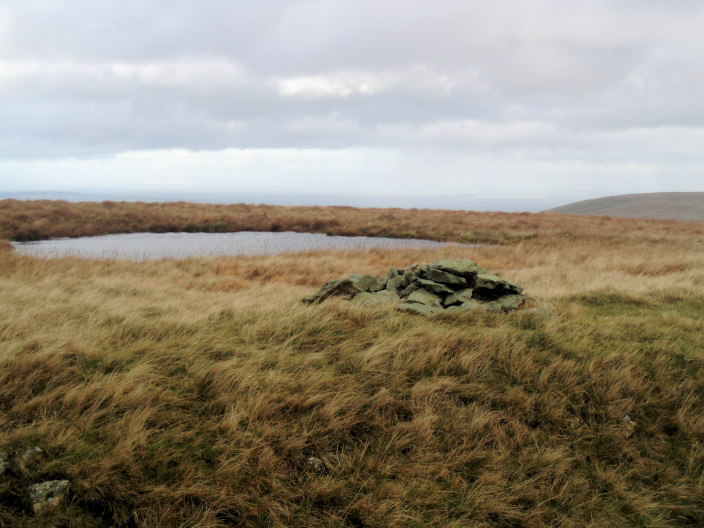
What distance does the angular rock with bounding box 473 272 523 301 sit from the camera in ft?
27.9

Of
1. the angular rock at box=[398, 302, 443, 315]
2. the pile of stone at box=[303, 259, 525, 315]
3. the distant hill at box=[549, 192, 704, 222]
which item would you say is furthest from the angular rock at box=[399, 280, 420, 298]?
the distant hill at box=[549, 192, 704, 222]

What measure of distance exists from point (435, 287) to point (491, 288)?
1339 mm

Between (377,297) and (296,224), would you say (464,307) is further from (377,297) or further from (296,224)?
(296,224)

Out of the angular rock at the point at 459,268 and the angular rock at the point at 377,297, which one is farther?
the angular rock at the point at 459,268

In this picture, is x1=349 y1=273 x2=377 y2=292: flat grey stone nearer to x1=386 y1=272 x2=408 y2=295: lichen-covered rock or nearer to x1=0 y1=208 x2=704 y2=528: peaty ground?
x1=386 y1=272 x2=408 y2=295: lichen-covered rock

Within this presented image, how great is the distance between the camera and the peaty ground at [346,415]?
3.11 metres

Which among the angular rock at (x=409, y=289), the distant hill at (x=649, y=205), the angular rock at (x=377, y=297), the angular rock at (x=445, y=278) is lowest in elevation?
the angular rock at (x=377, y=297)

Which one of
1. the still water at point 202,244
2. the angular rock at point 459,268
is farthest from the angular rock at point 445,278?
the still water at point 202,244

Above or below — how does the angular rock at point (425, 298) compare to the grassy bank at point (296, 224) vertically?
below

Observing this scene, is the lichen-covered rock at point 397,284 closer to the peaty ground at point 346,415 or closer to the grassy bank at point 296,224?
the peaty ground at point 346,415

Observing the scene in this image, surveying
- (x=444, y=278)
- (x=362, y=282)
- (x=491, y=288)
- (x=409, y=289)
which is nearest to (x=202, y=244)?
(x=362, y=282)

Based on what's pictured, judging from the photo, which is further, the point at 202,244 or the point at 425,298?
the point at 202,244

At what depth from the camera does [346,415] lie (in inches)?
158

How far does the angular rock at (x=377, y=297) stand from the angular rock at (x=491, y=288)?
1890mm
